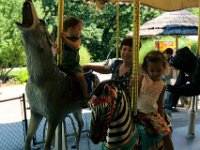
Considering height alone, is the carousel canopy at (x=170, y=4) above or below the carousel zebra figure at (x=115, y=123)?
above

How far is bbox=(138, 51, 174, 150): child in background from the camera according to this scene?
250cm

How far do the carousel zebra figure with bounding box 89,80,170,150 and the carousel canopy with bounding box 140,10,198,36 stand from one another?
6800 millimetres

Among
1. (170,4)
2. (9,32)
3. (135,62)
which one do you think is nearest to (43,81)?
(135,62)

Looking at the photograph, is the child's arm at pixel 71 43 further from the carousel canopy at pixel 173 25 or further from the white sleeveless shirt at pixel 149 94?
the carousel canopy at pixel 173 25

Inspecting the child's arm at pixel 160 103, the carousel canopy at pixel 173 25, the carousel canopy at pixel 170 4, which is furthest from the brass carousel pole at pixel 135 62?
the carousel canopy at pixel 173 25

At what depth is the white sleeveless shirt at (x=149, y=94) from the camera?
8.25ft

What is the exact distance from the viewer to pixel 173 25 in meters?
9.14

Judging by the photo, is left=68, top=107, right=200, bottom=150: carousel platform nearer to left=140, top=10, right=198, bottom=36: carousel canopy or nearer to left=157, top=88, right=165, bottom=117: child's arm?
left=157, top=88, right=165, bottom=117: child's arm

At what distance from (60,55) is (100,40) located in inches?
778

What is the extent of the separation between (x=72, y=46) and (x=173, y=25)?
6.45 meters

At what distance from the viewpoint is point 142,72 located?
2.64 meters

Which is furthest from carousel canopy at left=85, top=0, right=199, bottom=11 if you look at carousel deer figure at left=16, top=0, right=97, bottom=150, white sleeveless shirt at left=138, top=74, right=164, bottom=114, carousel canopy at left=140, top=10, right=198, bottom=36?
white sleeveless shirt at left=138, top=74, right=164, bottom=114

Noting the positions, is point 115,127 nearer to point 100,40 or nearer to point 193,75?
point 193,75

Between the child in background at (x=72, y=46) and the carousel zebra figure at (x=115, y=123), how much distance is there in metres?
1.03
